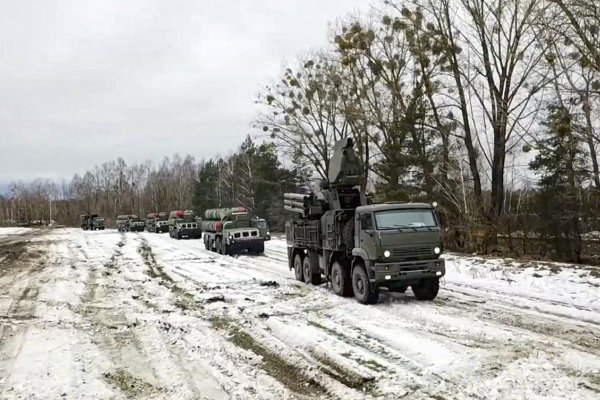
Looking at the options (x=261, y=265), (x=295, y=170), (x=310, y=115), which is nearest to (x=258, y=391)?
(x=261, y=265)

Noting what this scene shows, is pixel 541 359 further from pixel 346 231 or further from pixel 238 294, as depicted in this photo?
pixel 238 294

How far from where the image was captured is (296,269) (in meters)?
16.3

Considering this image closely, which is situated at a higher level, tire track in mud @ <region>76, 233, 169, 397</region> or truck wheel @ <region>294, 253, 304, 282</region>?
truck wheel @ <region>294, 253, 304, 282</region>

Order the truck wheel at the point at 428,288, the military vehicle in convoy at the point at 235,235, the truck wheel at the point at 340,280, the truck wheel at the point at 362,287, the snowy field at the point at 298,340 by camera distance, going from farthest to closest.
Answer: the military vehicle in convoy at the point at 235,235 → the truck wheel at the point at 340,280 → the truck wheel at the point at 428,288 → the truck wheel at the point at 362,287 → the snowy field at the point at 298,340

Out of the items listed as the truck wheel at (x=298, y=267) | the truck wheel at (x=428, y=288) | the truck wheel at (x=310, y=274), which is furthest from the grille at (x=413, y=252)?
the truck wheel at (x=298, y=267)

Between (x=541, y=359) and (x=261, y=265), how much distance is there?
1486cm

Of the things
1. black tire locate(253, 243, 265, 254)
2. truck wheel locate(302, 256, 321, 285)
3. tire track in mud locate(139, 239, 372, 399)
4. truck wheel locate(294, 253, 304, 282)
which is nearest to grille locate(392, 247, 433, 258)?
tire track in mud locate(139, 239, 372, 399)

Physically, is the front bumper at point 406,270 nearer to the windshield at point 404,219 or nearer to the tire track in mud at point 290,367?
the windshield at point 404,219

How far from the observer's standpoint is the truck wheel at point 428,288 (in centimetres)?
1191

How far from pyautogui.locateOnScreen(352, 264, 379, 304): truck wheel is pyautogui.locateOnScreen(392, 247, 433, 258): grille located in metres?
0.87

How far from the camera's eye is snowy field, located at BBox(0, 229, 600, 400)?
620cm

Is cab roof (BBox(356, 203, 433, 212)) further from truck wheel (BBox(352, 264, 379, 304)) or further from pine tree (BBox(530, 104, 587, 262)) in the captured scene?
pine tree (BBox(530, 104, 587, 262))

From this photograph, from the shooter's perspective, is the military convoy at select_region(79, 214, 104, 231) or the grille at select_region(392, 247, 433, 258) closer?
the grille at select_region(392, 247, 433, 258)

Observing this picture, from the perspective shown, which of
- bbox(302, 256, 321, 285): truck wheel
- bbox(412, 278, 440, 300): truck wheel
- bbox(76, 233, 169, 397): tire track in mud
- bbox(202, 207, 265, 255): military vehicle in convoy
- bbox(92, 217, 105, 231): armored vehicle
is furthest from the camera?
bbox(92, 217, 105, 231): armored vehicle
